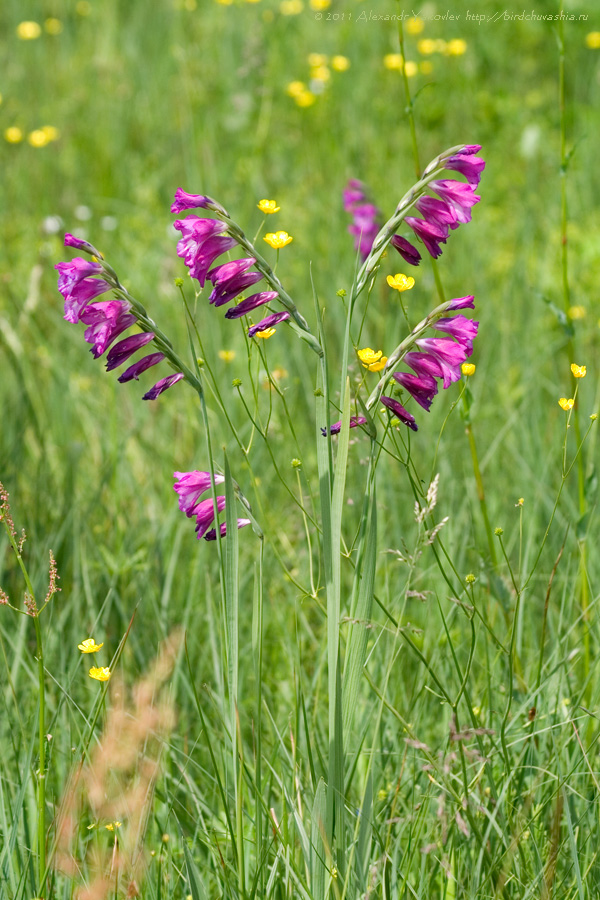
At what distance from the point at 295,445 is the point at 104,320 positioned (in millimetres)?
513

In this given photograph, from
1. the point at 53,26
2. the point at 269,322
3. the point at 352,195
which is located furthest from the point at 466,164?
the point at 53,26

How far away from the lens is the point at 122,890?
3.86 ft

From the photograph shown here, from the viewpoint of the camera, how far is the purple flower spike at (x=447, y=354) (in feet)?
3.67

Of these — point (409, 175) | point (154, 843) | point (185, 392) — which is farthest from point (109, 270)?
point (409, 175)

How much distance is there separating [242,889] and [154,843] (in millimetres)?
409

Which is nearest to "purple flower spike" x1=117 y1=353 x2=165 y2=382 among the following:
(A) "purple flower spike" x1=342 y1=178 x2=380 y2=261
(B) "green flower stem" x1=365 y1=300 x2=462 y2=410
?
(B) "green flower stem" x1=365 y1=300 x2=462 y2=410

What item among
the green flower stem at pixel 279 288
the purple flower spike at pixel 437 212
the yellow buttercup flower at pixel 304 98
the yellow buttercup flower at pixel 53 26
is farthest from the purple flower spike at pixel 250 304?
the yellow buttercup flower at pixel 53 26

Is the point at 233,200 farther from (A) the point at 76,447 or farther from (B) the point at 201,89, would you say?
(A) the point at 76,447

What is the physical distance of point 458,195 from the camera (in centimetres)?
110

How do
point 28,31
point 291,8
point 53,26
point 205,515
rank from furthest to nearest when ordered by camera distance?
point 53,26 → point 291,8 → point 28,31 → point 205,515

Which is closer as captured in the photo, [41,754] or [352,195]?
[41,754]

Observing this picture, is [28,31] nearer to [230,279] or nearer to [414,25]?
[414,25]

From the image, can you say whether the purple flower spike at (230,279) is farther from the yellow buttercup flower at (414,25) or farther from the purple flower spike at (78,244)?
the yellow buttercup flower at (414,25)

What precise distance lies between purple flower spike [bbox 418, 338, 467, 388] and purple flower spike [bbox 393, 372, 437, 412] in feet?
0.06
